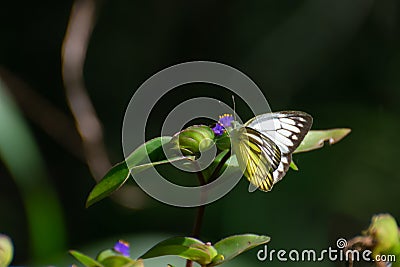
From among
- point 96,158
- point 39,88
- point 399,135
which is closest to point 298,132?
point 96,158

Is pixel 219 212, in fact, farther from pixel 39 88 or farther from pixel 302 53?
pixel 39 88

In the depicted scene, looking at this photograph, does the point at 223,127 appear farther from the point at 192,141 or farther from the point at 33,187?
the point at 33,187

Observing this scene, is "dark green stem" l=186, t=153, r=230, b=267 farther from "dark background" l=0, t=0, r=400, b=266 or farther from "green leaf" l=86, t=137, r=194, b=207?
"dark background" l=0, t=0, r=400, b=266

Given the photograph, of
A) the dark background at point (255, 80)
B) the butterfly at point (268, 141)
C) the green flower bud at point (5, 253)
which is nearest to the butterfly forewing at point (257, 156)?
the butterfly at point (268, 141)

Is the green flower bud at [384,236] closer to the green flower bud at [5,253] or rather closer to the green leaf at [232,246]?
the green leaf at [232,246]

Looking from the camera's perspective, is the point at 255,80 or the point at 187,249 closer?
the point at 187,249

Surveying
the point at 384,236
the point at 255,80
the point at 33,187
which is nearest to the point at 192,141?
the point at 384,236

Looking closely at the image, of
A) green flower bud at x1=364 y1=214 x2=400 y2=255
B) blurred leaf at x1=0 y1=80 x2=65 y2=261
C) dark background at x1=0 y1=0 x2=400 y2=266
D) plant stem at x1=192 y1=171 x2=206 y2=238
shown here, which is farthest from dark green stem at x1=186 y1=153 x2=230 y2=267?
dark background at x1=0 y1=0 x2=400 y2=266
